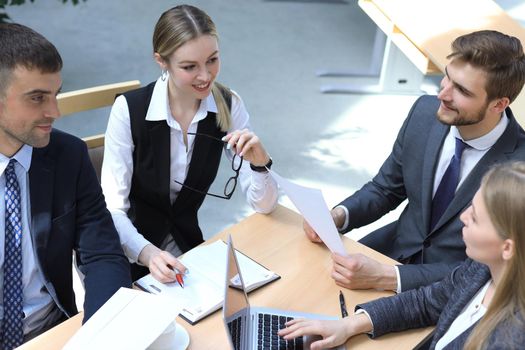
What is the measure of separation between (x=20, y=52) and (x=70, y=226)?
50 centimetres

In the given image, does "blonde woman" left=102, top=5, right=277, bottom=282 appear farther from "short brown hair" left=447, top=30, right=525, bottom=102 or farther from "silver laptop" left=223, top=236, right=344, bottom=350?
"short brown hair" left=447, top=30, right=525, bottom=102

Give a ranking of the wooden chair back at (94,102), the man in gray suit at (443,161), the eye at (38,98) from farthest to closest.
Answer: the wooden chair back at (94,102) → the man in gray suit at (443,161) → the eye at (38,98)

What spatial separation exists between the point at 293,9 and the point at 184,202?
12.6 feet

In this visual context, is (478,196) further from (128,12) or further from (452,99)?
(128,12)

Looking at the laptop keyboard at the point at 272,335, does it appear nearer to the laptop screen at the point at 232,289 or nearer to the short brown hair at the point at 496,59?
the laptop screen at the point at 232,289

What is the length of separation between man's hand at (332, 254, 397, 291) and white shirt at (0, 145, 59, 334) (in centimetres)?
84

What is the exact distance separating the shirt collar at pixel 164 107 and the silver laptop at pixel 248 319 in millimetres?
726

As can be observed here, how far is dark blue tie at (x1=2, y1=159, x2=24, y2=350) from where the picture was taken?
1.71 metres

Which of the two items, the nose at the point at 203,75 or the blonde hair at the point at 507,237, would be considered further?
the nose at the point at 203,75

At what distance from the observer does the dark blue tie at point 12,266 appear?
1705 mm

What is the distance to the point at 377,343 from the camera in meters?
1.64

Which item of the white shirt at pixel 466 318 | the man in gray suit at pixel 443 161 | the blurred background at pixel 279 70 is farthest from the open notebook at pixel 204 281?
the blurred background at pixel 279 70

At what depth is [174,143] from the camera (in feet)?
7.11

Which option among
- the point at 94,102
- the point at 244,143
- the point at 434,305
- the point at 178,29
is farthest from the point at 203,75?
the point at 434,305
